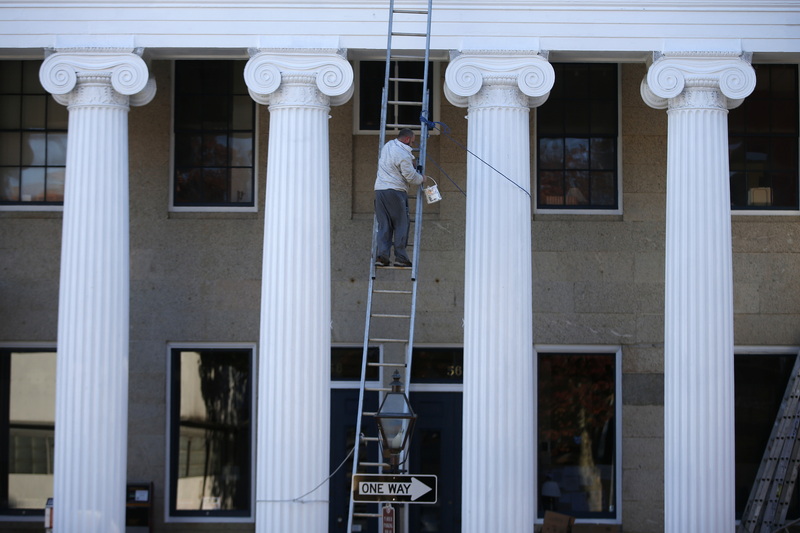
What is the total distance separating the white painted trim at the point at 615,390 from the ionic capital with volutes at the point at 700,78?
425 centimetres

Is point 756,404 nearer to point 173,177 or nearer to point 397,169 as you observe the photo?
point 397,169

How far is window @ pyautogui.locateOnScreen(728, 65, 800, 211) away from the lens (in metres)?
17.8

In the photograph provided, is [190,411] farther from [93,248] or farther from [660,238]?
[660,238]

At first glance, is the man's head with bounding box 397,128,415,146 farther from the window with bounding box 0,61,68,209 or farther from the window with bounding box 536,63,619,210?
the window with bounding box 0,61,68,209

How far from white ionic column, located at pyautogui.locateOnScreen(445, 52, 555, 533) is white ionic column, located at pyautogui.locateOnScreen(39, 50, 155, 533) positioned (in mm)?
4066

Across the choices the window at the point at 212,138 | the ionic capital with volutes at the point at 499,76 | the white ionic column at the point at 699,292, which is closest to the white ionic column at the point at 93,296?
the window at the point at 212,138

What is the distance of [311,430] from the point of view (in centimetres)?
1427

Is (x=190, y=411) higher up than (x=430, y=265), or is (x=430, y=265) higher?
(x=430, y=265)

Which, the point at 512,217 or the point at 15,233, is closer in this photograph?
the point at 512,217

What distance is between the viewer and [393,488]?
12523mm

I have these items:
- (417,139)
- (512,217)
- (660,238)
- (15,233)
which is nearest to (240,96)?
(417,139)

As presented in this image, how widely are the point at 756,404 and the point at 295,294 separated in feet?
23.9

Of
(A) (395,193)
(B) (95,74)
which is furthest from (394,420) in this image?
(B) (95,74)

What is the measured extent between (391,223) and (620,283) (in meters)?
4.36
